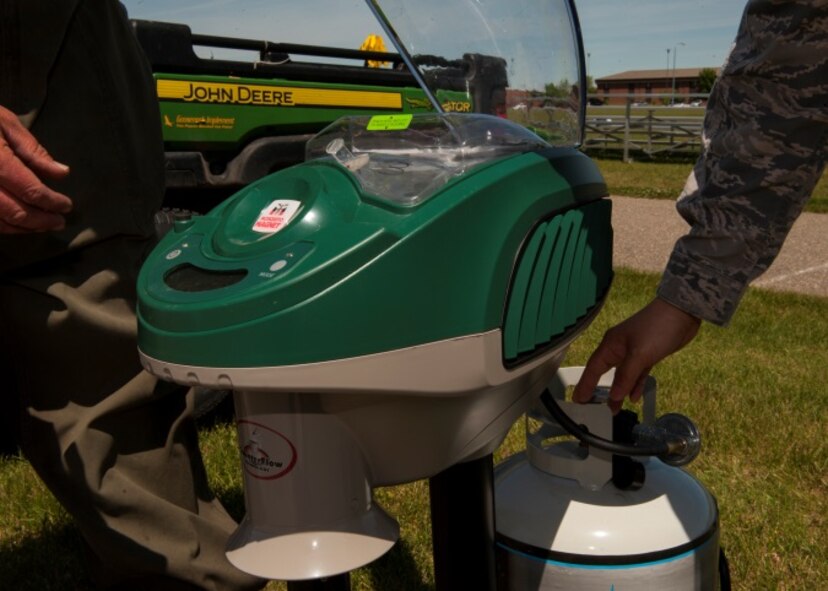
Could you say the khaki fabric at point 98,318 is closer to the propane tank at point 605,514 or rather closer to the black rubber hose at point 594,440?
the propane tank at point 605,514

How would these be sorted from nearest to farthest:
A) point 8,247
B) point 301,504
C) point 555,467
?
point 301,504 → point 555,467 → point 8,247

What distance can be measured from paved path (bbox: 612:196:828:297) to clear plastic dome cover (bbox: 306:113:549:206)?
502 centimetres

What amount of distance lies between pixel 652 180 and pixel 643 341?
37.9 ft

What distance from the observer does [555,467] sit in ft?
4.64

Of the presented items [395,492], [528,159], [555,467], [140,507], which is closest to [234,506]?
[395,492]

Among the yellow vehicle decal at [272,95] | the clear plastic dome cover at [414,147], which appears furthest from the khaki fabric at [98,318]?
the yellow vehicle decal at [272,95]

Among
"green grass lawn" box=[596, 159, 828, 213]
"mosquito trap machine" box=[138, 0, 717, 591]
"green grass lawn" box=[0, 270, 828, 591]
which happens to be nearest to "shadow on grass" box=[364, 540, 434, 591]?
"green grass lawn" box=[0, 270, 828, 591]

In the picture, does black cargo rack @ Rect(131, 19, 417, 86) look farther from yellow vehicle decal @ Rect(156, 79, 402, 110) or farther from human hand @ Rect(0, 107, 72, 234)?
human hand @ Rect(0, 107, 72, 234)

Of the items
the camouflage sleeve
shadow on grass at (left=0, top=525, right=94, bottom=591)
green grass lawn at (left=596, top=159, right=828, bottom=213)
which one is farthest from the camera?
green grass lawn at (left=596, top=159, right=828, bottom=213)

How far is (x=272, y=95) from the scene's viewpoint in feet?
12.6

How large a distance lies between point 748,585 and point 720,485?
53 centimetres

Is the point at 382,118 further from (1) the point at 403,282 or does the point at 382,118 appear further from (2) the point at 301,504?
(2) the point at 301,504

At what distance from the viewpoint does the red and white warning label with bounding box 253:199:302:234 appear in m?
0.98

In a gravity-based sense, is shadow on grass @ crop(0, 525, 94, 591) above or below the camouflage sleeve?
below
